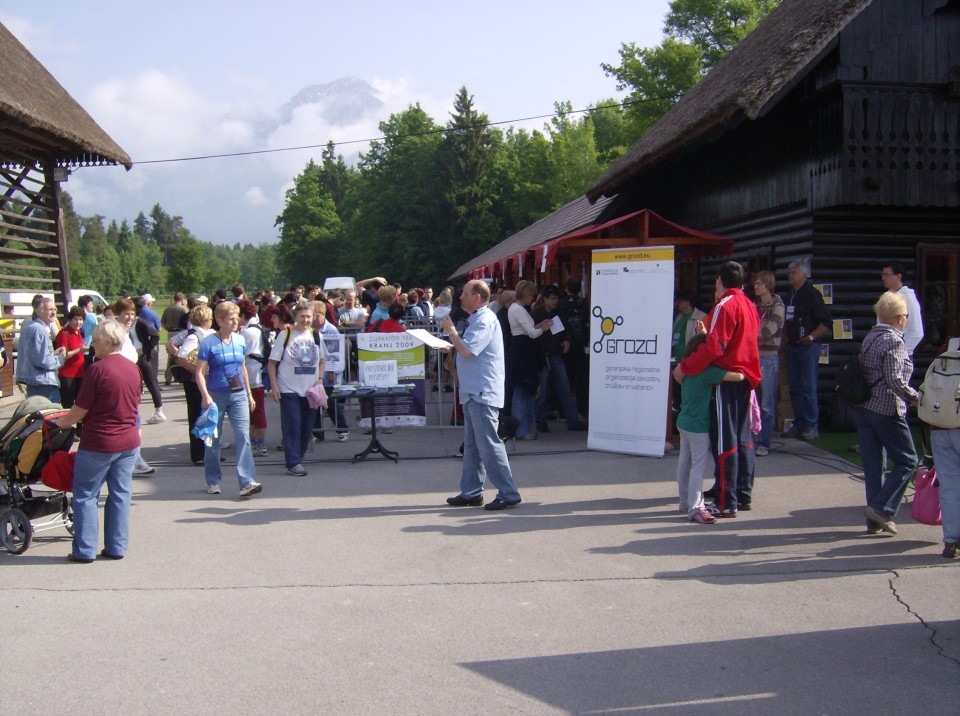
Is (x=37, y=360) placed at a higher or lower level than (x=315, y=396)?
higher

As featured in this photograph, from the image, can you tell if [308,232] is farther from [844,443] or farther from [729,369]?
[729,369]

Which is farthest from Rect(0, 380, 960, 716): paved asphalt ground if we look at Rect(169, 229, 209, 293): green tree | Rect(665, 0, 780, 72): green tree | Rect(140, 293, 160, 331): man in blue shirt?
Rect(169, 229, 209, 293): green tree

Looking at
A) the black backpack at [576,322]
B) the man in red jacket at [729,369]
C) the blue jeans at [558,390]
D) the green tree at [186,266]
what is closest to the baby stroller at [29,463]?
the man in red jacket at [729,369]

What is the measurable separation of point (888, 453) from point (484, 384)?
3246 millimetres

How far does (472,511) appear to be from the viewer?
7848 mm

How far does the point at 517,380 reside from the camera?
36.9 feet

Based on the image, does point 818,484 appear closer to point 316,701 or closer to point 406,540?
point 406,540

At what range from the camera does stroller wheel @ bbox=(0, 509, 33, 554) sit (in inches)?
263

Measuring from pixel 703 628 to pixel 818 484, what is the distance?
406 centimetres

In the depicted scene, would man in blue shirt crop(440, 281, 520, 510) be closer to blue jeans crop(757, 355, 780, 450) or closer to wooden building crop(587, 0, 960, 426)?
blue jeans crop(757, 355, 780, 450)

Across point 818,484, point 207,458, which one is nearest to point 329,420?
point 207,458

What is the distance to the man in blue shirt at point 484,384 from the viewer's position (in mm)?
7648

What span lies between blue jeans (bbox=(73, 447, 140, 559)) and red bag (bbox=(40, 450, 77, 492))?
28cm

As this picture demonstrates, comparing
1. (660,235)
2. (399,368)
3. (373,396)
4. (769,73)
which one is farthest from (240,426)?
(769,73)
